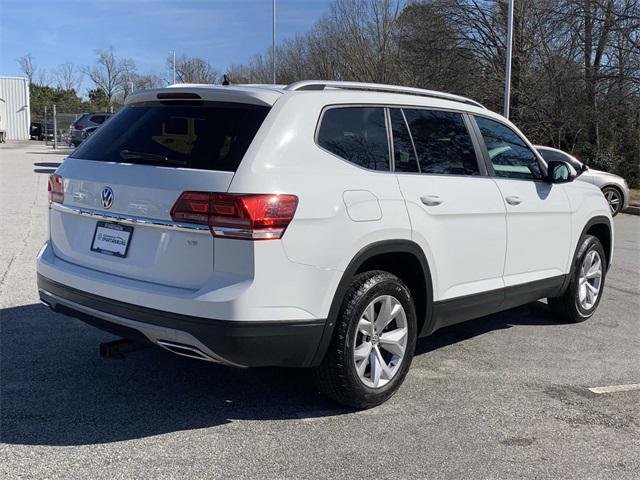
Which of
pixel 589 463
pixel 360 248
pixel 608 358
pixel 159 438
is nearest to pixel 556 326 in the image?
pixel 608 358

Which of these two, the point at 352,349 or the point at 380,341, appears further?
the point at 380,341

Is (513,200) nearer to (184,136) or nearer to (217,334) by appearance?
(184,136)

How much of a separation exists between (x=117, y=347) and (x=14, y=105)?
202ft

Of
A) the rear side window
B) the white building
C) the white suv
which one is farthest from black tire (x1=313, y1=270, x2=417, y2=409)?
the white building

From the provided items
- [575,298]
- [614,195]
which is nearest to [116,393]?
[575,298]

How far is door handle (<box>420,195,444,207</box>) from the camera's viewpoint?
13.6 ft

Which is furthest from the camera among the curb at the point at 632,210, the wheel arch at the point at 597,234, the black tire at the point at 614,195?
the curb at the point at 632,210

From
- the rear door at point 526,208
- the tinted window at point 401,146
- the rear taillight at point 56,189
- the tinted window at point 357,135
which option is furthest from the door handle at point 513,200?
the rear taillight at point 56,189

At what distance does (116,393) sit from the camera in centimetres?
409

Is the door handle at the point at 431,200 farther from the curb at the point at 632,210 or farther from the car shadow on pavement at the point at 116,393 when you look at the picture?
the curb at the point at 632,210

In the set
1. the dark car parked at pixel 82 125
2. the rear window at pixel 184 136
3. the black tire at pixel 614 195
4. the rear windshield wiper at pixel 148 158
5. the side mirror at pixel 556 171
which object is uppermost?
the dark car parked at pixel 82 125

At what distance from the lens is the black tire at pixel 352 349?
368 centimetres

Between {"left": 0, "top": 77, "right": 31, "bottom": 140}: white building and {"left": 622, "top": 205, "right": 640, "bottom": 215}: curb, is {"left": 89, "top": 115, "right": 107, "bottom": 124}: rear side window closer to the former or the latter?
{"left": 622, "top": 205, "right": 640, "bottom": 215}: curb

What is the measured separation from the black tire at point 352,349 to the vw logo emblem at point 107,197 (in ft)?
4.72
